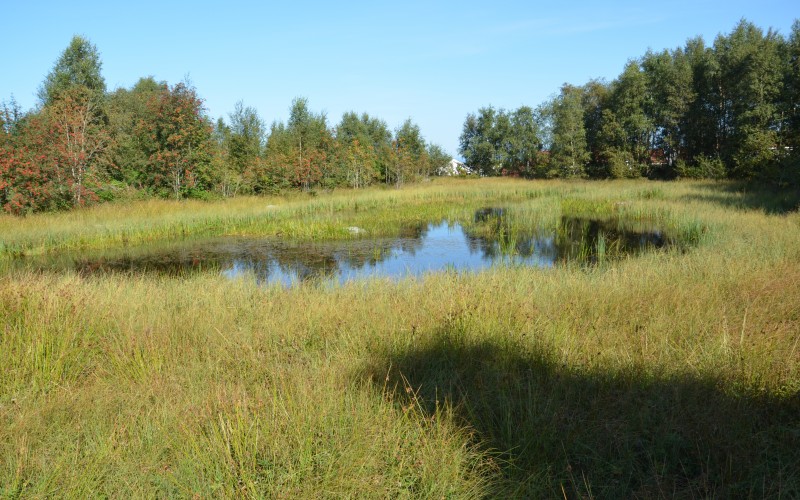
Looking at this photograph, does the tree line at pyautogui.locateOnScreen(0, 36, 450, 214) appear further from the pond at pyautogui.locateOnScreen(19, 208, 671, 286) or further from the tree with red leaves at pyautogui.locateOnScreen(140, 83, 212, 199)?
the pond at pyautogui.locateOnScreen(19, 208, 671, 286)

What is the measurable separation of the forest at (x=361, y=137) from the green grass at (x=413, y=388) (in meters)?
14.5

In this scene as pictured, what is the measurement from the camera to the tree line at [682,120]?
84.0ft

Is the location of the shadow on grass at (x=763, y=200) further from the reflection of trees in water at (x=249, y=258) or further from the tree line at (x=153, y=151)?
the tree line at (x=153, y=151)

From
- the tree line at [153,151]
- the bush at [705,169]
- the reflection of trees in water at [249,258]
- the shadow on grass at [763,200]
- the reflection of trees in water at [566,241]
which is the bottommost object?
the reflection of trees in water at [566,241]

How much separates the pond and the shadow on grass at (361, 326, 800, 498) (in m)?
5.77

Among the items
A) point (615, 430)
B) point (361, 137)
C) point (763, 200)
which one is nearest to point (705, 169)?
point (763, 200)

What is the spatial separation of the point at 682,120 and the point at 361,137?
23937 mm

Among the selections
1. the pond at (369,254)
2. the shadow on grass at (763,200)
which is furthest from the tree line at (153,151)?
the shadow on grass at (763,200)

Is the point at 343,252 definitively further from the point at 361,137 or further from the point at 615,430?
the point at 361,137

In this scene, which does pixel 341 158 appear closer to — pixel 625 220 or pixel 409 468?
pixel 625 220

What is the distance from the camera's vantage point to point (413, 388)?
3068 millimetres

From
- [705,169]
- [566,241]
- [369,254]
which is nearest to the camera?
[369,254]

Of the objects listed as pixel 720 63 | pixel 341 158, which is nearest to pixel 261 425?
pixel 341 158

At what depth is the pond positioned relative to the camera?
9797 mm
